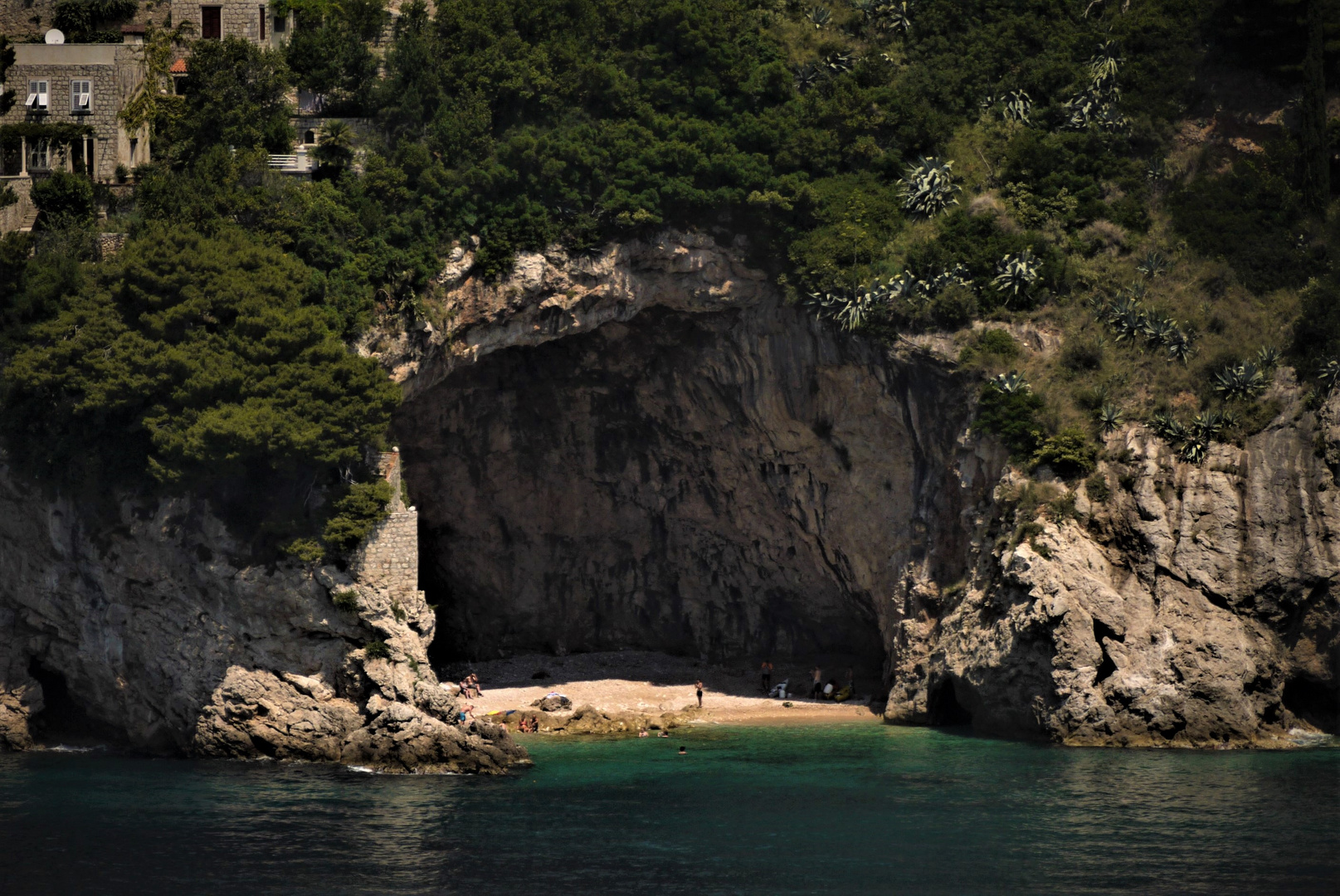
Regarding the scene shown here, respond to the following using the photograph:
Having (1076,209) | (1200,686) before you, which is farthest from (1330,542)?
(1076,209)

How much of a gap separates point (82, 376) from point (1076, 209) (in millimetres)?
34436

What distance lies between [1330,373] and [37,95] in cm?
4491

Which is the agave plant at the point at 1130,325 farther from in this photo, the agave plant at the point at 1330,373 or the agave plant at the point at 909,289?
the agave plant at the point at 909,289

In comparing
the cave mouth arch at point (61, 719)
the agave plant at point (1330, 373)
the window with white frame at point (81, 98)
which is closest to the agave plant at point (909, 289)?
the agave plant at point (1330, 373)

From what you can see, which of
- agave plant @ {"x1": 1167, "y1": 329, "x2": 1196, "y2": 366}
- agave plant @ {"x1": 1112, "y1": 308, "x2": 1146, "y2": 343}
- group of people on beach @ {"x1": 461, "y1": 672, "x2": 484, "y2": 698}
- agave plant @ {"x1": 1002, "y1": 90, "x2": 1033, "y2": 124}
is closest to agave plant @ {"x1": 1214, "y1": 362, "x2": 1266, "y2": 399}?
agave plant @ {"x1": 1167, "y1": 329, "x2": 1196, "y2": 366}

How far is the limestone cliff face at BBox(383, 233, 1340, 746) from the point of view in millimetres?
55844

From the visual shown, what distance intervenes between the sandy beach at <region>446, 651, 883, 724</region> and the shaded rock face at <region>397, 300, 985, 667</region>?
1352mm

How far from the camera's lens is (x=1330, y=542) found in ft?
183

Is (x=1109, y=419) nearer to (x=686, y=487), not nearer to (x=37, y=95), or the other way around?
(x=686, y=487)

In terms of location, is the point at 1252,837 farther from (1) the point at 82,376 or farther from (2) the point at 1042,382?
(1) the point at 82,376

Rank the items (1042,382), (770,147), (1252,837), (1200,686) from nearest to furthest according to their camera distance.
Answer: (1252,837) < (1200,686) < (1042,382) < (770,147)

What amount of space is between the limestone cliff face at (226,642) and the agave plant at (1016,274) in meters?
21.8

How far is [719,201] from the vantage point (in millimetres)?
64062

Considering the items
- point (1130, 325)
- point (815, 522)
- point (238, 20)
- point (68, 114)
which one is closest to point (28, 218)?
point (68, 114)
